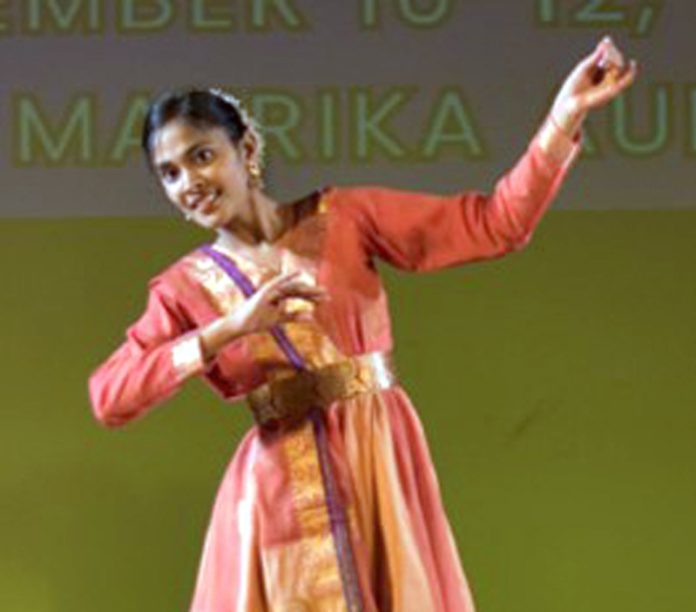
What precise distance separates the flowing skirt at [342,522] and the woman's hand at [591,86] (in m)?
0.40

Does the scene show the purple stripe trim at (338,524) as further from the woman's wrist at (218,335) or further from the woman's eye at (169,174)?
the woman's eye at (169,174)

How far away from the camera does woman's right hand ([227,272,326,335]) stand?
1986mm

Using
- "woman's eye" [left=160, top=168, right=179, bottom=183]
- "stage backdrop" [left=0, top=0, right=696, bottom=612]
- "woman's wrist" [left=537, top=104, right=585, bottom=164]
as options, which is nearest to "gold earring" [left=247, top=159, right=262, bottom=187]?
Answer: "woman's eye" [left=160, top=168, right=179, bottom=183]

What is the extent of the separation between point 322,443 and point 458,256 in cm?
28

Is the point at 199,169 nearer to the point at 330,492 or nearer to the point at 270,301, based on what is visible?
the point at 270,301

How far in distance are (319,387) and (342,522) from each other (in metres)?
0.16

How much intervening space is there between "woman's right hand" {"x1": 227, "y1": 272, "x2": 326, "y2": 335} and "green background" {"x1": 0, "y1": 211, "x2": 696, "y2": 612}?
Result: 1.05 m

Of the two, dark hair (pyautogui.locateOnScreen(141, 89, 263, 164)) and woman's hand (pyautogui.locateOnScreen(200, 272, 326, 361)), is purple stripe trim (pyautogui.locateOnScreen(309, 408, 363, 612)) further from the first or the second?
dark hair (pyautogui.locateOnScreen(141, 89, 263, 164))

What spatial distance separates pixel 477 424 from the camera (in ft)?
9.95

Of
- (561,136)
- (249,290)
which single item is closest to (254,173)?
(249,290)

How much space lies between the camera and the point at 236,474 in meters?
2.22

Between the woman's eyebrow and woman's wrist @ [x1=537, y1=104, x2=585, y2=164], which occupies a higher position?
the woman's eyebrow

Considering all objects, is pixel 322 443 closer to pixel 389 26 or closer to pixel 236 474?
pixel 236 474

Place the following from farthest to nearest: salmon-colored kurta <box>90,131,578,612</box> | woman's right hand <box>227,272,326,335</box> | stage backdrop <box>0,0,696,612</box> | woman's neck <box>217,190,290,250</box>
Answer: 1. stage backdrop <box>0,0,696,612</box>
2. woman's neck <box>217,190,290,250</box>
3. salmon-colored kurta <box>90,131,578,612</box>
4. woman's right hand <box>227,272,326,335</box>
